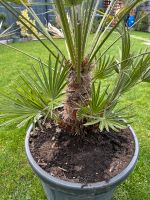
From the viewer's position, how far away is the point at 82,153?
4.81 ft

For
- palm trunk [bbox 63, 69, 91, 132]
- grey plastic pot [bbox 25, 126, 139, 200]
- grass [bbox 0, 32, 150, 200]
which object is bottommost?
grass [bbox 0, 32, 150, 200]

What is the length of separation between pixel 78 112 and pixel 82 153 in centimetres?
27

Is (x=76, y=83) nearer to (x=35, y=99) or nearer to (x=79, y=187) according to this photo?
(x=35, y=99)

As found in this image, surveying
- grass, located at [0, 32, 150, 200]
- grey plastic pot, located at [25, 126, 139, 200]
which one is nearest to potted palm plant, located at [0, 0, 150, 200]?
grey plastic pot, located at [25, 126, 139, 200]

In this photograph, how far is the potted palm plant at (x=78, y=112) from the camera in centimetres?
126

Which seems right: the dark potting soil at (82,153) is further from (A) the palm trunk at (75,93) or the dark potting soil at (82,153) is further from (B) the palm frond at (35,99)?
(B) the palm frond at (35,99)

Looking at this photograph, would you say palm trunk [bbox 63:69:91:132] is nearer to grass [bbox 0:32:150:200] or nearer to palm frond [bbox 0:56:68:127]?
palm frond [bbox 0:56:68:127]

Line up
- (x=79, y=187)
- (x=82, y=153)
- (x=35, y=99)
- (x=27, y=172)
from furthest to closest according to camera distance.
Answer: (x=27, y=172), (x=82, y=153), (x=35, y=99), (x=79, y=187)

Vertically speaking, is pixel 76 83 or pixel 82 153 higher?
pixel 76 83

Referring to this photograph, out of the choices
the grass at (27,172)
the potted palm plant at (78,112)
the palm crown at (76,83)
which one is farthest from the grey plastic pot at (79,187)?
the grass at (27,172)

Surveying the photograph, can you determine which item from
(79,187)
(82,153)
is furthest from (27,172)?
(79,187)

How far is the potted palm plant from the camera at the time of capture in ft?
4.13

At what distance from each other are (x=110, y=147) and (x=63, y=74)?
1.83 ft

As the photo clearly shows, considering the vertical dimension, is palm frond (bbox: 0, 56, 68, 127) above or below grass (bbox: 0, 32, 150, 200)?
above
